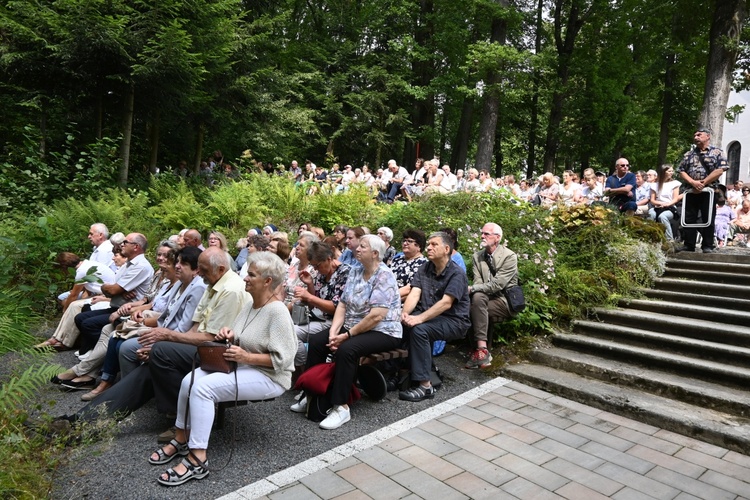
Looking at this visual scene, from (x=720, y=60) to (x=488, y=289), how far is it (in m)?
8.83

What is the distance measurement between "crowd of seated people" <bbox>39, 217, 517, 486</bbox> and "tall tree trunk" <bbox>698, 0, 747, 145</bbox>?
777 cm

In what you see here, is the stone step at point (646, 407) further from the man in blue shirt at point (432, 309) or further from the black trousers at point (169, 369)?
the black trousers at point (169, 369)

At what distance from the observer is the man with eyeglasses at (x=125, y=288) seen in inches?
213

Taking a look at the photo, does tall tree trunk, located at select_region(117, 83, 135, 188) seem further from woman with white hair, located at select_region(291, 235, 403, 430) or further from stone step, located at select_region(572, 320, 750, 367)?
stone step, located at select_region(572, 320, 750, 367)

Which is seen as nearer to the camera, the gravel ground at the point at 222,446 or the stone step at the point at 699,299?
the gravel ground at the point at 222,446

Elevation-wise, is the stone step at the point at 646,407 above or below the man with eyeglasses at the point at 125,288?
below

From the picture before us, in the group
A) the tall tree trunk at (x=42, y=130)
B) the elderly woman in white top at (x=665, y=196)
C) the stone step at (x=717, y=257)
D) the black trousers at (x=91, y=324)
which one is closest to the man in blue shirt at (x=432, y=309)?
the black trousers at (x=91, y=324)

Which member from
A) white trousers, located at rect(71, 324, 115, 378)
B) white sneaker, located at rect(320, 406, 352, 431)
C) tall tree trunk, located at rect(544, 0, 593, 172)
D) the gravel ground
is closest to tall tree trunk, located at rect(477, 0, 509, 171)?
tall tree trunk, located at rect(544, 0, 593, 172)

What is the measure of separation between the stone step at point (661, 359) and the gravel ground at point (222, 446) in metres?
1.40

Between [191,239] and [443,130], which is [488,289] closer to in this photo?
[191,239]

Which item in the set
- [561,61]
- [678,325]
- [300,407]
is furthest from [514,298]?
[561,61]

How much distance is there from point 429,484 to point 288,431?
1326 millimetres

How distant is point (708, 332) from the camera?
5.25m

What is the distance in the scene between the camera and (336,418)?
409 cm
